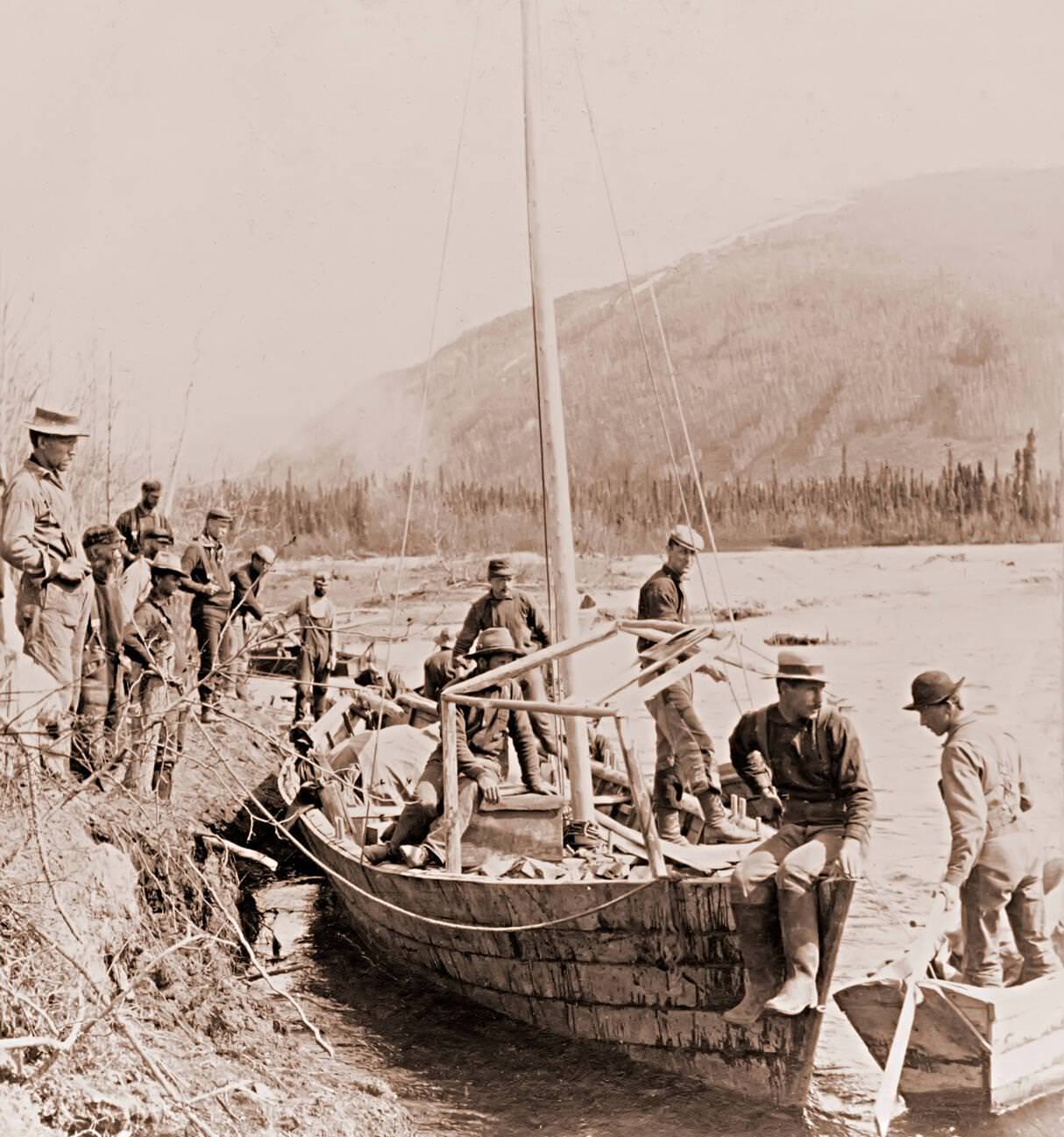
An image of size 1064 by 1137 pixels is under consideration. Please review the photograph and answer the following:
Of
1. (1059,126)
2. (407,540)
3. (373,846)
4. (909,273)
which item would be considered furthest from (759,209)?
(373,846)

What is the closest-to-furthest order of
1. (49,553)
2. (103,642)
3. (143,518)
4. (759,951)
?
(759,951), (49,553), (103,642), (143,518)

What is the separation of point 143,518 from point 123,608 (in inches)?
23.2

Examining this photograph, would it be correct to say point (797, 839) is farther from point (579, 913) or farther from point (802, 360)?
point (802, 360)

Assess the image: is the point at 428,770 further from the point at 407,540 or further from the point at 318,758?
the point at 318,758

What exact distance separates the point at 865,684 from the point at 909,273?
212cm

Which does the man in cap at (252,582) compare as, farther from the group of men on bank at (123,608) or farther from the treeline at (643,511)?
the treeline at (643,511)

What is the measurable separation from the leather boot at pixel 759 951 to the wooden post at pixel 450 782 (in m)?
1.54

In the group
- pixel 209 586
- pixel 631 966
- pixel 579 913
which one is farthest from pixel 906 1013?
pixel 209 586

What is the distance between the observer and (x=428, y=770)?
7.64m

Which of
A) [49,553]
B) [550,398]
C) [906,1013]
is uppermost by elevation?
[550,398]

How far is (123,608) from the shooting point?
7711 mm

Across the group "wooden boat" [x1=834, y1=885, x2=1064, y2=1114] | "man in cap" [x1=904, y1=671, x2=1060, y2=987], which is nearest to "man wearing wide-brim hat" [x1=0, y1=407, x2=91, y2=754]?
"wooden boat" [x1=834, y1=885, x2=1064, y2=1114]

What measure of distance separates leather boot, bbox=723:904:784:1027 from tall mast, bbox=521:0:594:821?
4.66ft

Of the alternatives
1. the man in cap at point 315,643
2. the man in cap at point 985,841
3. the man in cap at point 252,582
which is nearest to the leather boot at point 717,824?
the man in cap at point 985,841
